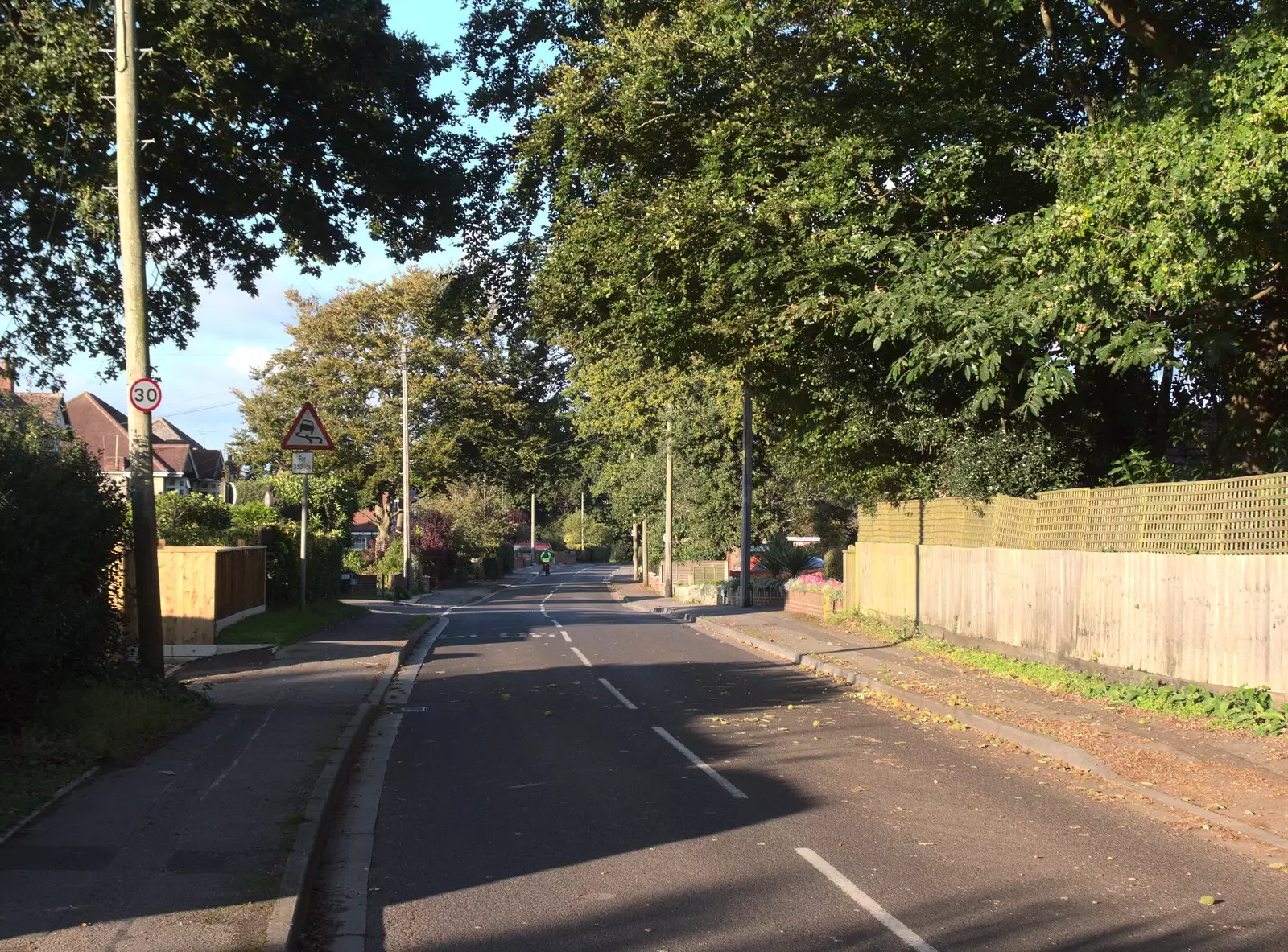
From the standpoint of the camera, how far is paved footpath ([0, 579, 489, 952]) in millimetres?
5234

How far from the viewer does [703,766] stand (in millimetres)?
9703

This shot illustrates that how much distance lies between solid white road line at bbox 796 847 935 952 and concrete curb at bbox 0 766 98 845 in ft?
15.3

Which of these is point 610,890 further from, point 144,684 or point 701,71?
point 701,71

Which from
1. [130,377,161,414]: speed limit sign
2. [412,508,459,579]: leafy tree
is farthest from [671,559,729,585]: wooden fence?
[130,377,161,414]: speed limit sign

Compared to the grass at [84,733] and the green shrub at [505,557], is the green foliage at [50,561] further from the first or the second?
the green shrub at [505,557]

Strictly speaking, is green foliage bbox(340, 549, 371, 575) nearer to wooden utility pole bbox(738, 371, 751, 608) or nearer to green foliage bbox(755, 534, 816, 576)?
green foliage bbox(755, 534, 816, 576)

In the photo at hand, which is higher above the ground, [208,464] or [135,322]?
[135,322]

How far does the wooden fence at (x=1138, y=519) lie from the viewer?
36.1ft

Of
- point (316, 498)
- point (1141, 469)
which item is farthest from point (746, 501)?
point (1141, 469)

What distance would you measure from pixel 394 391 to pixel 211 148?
101 ft

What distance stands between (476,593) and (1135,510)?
124 feet

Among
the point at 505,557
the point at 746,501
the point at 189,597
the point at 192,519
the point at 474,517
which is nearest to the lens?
the point at 189,597

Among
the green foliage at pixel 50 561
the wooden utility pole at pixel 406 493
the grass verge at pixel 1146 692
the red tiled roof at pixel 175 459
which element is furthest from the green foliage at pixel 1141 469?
the red tiled roof at pixel 175 459

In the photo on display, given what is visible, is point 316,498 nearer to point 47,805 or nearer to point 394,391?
point 394,391
